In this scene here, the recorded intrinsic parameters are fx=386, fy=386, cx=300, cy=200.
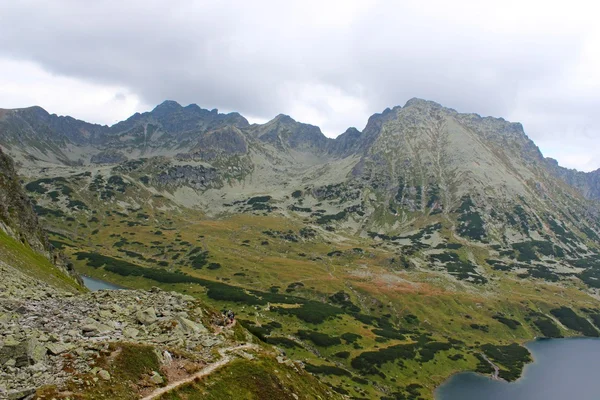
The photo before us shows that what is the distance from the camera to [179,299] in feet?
151

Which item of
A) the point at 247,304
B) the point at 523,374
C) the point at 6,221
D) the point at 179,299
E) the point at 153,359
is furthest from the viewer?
the point at 247,304

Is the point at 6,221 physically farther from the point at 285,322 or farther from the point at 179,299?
the point at 285,322

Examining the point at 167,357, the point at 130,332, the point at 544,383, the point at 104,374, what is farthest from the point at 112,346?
the point at 544,383

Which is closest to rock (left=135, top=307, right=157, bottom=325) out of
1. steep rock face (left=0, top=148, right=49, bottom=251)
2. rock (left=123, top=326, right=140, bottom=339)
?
rock (left=123, top=326, right=140, bottom=339)

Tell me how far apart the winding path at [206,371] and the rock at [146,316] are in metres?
7.18

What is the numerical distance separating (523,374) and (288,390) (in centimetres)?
14058

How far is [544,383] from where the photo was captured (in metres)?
136

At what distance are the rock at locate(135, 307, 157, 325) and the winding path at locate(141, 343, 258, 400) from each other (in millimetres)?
7177

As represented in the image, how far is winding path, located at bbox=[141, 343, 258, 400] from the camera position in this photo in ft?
87.0

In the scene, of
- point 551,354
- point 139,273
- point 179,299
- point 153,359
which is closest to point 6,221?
point 179,299

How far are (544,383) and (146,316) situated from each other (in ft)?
495

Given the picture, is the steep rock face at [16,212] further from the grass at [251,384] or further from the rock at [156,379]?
the rock at [156,379]

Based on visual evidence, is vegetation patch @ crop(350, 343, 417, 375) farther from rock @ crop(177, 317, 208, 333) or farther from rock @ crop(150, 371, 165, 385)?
rock @ crop(150, 371, 165, 385)

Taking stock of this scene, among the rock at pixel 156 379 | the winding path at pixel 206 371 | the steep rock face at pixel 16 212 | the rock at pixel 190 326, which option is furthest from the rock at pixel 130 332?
the steep rock face at pixel 16 212
